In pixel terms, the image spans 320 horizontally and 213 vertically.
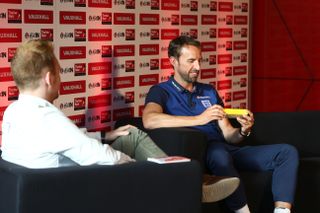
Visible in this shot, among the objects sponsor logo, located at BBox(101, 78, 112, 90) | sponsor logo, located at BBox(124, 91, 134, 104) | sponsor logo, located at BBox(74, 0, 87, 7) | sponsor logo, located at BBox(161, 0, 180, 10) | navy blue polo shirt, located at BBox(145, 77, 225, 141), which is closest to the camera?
navy blue polo shirt, located at BBox(145, 77, 225, 141)

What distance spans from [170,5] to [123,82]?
3.08 feet

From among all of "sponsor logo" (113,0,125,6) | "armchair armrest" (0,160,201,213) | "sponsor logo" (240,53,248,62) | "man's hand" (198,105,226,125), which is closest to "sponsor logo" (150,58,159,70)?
"sponsor logo" (113,0,125,6)

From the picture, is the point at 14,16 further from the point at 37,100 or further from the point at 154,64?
the point at 154,64

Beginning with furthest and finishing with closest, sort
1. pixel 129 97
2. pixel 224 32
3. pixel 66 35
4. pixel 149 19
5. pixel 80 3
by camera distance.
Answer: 1. pixel 224 32
2. pixel 149 19
3. pixel 129 97
4. pixel 80 3
5. pixel 66 35

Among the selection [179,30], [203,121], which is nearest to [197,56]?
[203,121]

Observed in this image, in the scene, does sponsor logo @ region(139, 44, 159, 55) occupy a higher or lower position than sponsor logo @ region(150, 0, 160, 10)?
lower

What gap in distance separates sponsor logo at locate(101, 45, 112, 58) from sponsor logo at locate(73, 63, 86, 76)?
0.24m

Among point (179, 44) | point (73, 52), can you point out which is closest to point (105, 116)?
point (73, 52)

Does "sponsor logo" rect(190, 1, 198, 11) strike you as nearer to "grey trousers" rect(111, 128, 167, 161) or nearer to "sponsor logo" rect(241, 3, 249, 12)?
"sponsor logo" rect(241, 3, 249, 12)

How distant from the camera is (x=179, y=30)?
656cm

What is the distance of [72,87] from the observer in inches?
213

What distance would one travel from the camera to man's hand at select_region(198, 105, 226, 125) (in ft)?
15.7

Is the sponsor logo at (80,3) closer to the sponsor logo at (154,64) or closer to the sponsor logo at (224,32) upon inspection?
the sponsor logo at (154,64)

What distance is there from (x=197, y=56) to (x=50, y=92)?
1873 mm
